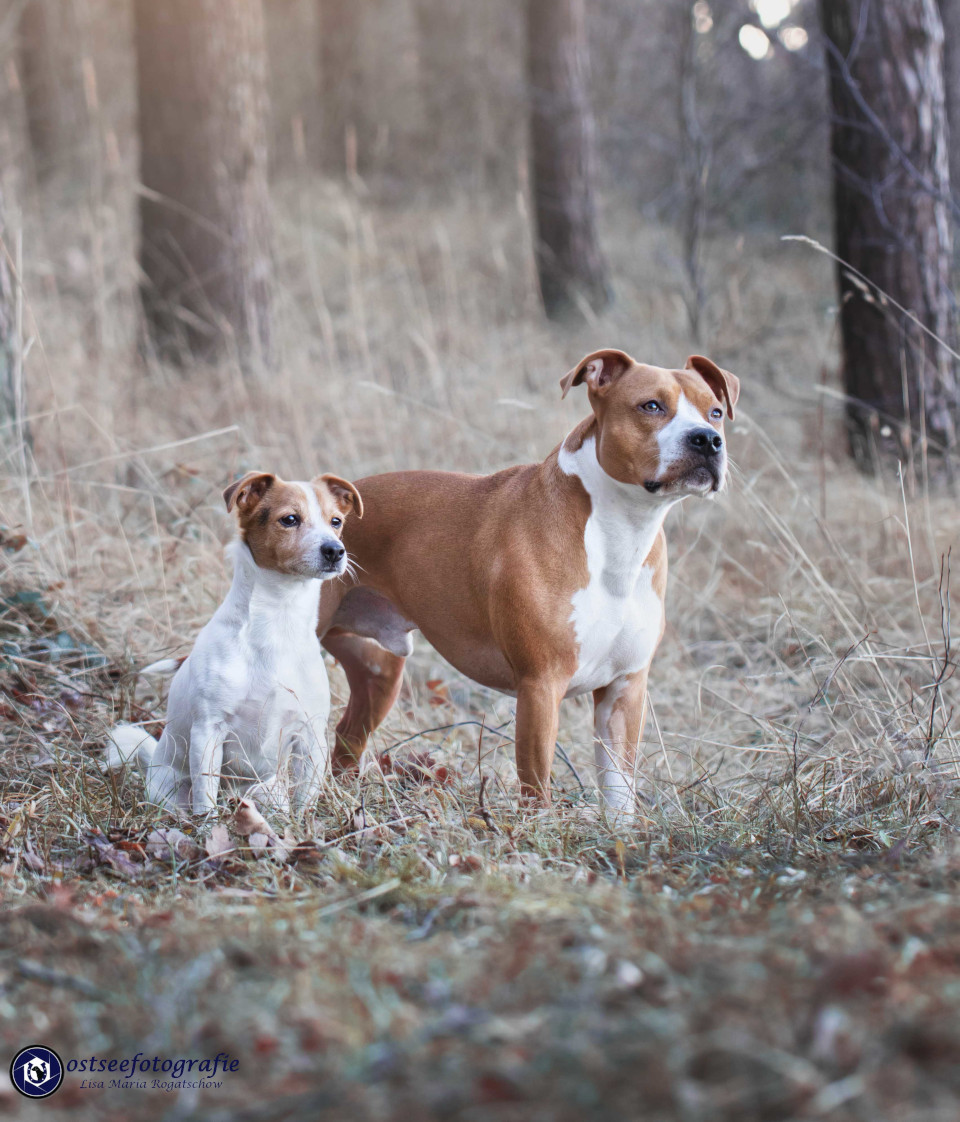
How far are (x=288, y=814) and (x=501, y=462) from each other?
325 centimetres

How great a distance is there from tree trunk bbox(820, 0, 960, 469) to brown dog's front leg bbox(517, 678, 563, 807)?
11.6 feet

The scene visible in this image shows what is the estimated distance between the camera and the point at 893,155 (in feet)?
19.4

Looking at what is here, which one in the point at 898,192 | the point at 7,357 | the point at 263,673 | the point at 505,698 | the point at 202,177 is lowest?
the point at 505,698

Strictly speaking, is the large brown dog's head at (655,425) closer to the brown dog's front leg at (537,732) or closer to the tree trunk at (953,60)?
the brown dog's front leg at (537,732)

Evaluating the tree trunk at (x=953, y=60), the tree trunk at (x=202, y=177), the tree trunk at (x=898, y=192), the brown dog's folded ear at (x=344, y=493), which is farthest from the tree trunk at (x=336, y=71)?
the brown dog's folded ear at (x=344, y=493)

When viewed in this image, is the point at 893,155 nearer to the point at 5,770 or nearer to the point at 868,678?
the point at 868,678

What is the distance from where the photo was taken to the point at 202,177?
24.8 ft

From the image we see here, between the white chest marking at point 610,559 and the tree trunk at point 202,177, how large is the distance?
4.80m

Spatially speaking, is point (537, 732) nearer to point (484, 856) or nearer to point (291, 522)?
point (484, 856)

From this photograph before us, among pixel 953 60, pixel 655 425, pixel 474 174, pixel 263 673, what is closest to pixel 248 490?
pixel 263 673

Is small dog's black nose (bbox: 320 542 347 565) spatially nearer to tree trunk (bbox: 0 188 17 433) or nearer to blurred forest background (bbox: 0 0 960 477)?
blurred forest background (bbox: 0 0 960 477)

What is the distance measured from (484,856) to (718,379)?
5.16 ft

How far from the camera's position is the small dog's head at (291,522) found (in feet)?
10.4

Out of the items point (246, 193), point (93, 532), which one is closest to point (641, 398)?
point (93, 532)
